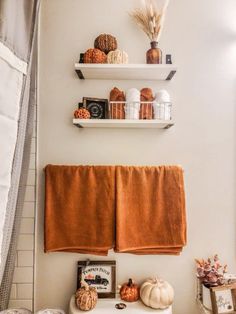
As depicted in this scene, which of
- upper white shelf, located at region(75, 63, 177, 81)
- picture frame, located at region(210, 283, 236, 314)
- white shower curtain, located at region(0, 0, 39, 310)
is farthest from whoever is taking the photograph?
upper white shelf, located at region(75, 63, 177, 81)

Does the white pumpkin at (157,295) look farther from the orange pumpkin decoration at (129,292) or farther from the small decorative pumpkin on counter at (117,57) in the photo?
the small decorative pumpkin on counter at (117,57)

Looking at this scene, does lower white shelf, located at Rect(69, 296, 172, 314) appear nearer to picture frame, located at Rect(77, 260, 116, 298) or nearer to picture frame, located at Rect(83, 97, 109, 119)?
picture frame, located at Rect(77, 260, 116, 298)

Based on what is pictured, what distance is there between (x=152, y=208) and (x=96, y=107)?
0.65 metres

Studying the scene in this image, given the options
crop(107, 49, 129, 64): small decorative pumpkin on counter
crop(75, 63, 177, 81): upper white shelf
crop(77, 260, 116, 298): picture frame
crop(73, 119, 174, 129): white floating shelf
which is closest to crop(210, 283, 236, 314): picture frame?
crop(77, 260, 116, 298): picture frame

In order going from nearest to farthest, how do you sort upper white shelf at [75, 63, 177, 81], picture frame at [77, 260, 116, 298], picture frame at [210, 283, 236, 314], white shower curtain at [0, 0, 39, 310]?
white shower curtain at [0, 0, 39, 310] < picture frame at [210, 283, 236, 314] < upper white shelf at [75, 63, 177, 81] < picture frame at [77, 260, 116, 298]

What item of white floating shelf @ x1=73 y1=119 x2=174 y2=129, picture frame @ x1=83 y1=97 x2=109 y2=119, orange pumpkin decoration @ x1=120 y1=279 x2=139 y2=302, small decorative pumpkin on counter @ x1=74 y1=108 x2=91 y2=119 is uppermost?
picture frame @ x1=83 y1=97 x2=109 y2=119

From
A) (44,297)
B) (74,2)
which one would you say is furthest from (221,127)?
(44,297)

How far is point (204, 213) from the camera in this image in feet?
6.56

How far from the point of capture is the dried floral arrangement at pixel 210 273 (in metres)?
1.78

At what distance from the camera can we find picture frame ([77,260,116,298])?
1932mm

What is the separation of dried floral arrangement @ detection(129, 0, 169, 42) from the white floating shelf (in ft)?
1.55

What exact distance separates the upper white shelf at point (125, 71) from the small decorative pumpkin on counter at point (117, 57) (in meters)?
0.04

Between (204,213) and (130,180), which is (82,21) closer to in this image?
(130,180)

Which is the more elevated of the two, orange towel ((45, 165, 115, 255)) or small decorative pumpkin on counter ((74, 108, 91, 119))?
small decorative pumpkin on counter ((74, 108, 91, 119))
